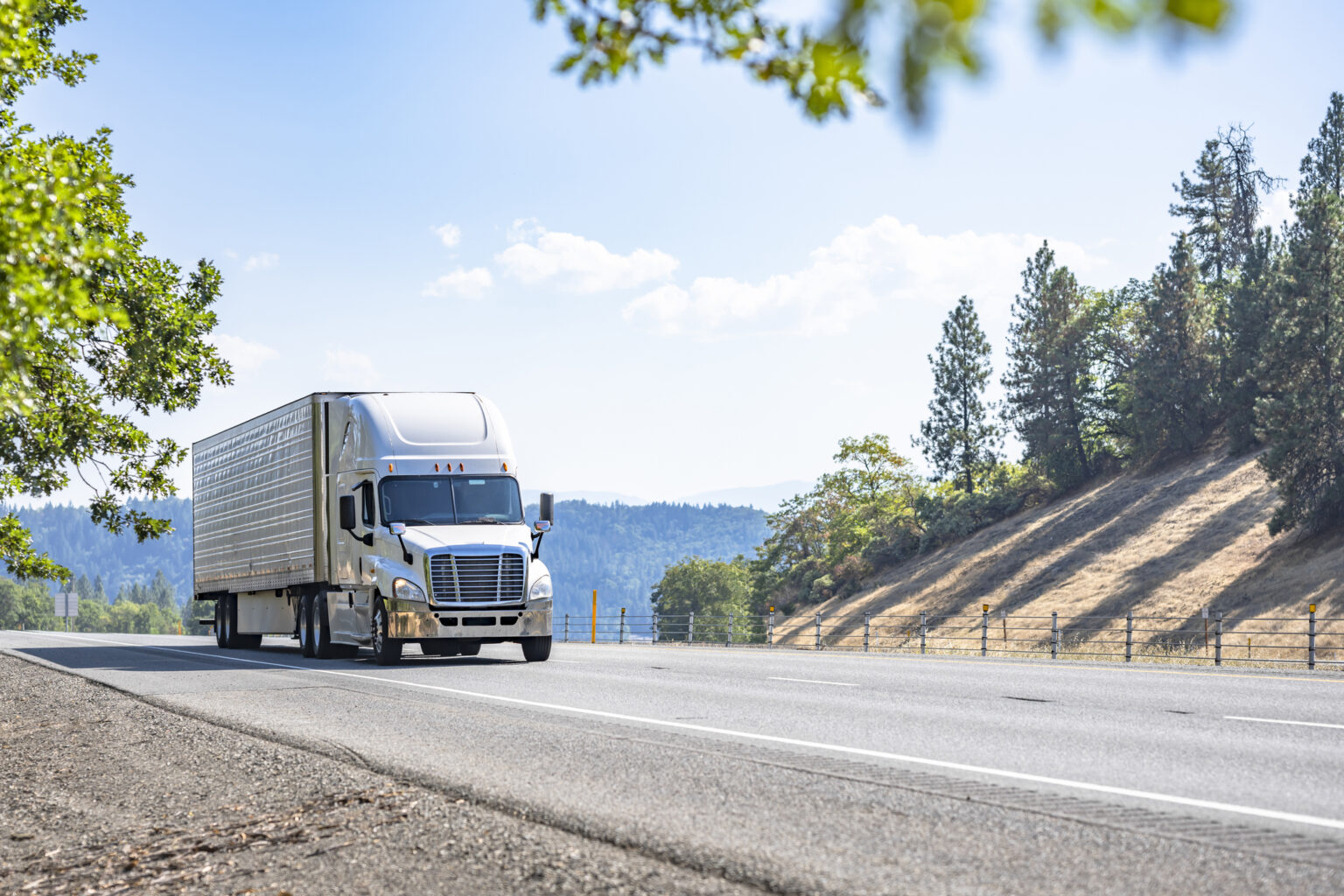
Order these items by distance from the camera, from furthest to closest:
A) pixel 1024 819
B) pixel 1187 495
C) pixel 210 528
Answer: pixel 1187 495, pixel 210 528, pixel 1024 819

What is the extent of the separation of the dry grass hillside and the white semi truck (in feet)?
75.2

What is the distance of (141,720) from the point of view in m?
11.8

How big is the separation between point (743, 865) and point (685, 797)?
162 cm

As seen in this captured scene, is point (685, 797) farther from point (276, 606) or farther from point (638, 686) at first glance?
point (276, 606)

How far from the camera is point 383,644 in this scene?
18641mm

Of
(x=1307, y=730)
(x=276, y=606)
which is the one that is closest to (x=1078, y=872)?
(x=1307, y=730)

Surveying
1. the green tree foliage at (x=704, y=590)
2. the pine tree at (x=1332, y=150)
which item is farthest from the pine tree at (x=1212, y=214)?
the green tree foliage at (x=704, y=590)

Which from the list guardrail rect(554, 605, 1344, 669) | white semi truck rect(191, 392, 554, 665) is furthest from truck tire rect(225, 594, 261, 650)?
guardrail rect(554, 605, 1344, 669)

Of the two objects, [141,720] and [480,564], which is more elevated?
[480,564]

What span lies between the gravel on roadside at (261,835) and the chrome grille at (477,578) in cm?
791

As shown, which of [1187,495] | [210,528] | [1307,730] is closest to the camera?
[1307,730]

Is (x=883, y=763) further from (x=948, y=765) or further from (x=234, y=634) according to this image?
(x=234, y=634)

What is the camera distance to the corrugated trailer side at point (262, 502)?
67.3ft

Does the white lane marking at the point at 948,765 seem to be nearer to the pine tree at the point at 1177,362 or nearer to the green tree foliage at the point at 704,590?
the pine tree at the point at 1177,362
